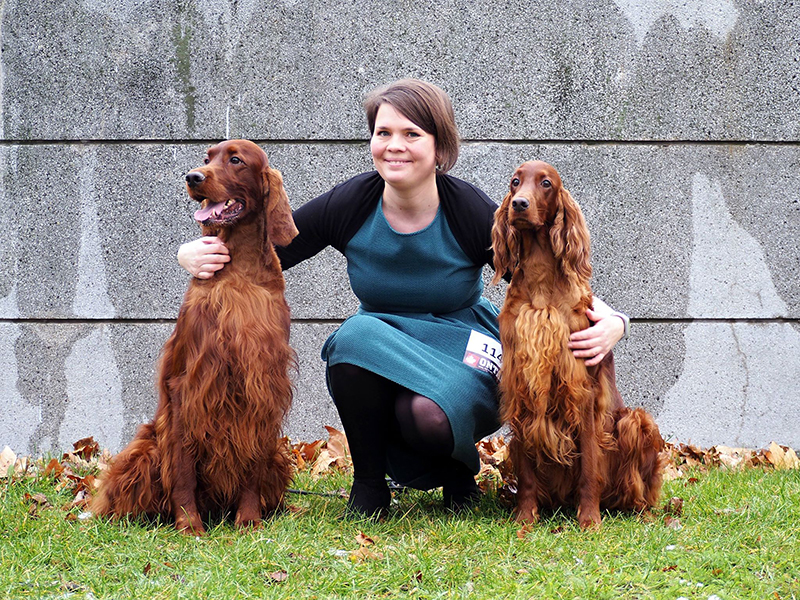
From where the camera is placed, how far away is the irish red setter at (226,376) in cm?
259

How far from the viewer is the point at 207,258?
8.66 ft

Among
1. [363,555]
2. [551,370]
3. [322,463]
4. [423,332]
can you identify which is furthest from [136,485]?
[551,370]

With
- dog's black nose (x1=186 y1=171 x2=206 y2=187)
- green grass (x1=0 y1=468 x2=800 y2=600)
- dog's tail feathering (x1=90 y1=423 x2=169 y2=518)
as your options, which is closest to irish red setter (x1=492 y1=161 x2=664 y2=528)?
green grass (x1=0 y1=468 x2=800 y2=600)

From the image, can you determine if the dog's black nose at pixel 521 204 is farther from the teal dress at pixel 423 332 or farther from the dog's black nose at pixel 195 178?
the dog's black nose at pixel 195 178

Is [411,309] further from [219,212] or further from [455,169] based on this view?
[455,169]

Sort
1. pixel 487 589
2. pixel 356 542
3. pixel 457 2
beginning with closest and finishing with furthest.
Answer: pixel 487 589, pixel 356 542, pixel 457 2

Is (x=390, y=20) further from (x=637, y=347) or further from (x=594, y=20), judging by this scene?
(x=637, y=347)

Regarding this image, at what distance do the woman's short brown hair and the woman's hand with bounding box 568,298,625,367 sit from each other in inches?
30.8

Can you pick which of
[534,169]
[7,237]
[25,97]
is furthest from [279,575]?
[25,97]

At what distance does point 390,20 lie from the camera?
4168mm

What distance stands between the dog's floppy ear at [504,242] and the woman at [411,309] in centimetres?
22

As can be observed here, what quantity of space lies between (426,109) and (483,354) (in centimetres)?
91

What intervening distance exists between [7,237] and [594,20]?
327 centimetres

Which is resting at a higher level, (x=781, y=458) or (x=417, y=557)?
(x=417, y=557)
